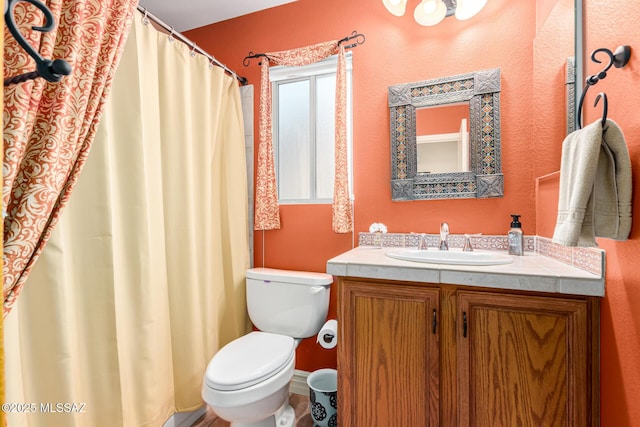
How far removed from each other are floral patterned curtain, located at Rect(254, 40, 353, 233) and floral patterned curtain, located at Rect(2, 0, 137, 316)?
1045 mm

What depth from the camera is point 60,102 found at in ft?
2.42

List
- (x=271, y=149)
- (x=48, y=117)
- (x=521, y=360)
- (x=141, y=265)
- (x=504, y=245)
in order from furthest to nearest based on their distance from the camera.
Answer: (x=271, y=149) < (x=504, y=245) < (x=141, y=265) < (x=521, y=360) < (x=48, y=117)

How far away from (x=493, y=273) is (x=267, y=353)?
105 cm

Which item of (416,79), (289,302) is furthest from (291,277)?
(416,79)

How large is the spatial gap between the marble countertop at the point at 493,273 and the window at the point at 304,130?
730mm

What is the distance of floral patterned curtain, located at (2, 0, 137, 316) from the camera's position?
2.16 feet

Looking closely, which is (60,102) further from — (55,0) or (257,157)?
(257,157)

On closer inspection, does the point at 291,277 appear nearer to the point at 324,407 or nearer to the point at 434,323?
the point at 324,407

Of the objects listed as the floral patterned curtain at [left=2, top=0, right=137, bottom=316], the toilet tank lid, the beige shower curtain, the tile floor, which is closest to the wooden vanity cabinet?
the toilet tank lid

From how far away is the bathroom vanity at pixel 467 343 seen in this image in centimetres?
98

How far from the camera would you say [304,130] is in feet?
6.52

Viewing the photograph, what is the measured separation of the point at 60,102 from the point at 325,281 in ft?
4.30

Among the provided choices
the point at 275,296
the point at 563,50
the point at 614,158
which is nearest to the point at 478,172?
the point at 563,50

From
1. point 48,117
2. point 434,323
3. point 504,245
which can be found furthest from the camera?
point 504,245
